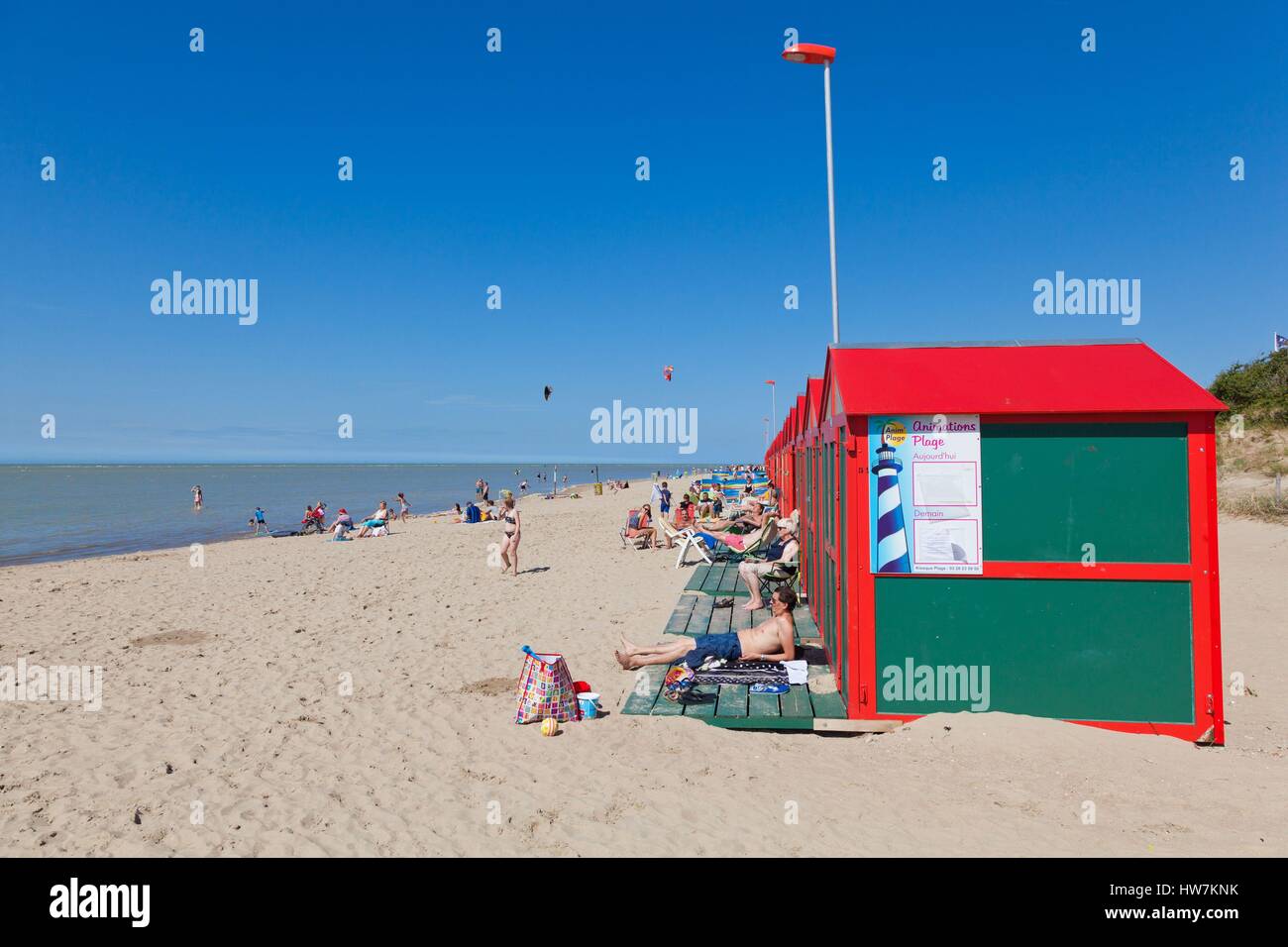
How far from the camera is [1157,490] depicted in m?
4.64

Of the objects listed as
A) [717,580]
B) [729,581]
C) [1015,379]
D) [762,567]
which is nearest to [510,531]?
[717,580]

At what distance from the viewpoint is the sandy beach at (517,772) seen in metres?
3.58

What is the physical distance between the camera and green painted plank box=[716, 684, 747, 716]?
521 centimetres

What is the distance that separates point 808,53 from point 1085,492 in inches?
271

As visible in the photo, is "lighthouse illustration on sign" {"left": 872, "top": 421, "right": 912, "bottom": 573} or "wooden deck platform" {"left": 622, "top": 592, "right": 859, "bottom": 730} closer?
"lighthouse illustration on sign" {"left": 872, "top": 421, "right": 912, "bottom": 573}

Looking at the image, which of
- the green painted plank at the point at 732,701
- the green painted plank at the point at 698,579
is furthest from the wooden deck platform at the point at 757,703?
the green painted plank at the point at 698,579

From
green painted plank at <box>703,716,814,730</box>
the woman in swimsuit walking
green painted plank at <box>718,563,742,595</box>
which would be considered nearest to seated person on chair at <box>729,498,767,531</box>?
green painted plank at <box>718,563,742,595</box>

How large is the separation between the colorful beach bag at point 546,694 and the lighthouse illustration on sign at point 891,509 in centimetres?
249

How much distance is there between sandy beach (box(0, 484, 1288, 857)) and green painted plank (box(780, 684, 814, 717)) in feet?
0.82

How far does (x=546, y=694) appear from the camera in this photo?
17.5 feet

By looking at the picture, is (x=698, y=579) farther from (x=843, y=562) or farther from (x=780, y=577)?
(x=843, y=562)

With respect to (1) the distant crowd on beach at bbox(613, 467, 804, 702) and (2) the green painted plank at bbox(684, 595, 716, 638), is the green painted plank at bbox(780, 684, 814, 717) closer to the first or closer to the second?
(1) the distant crowd on beach at bbox(613, 467, 804, 702)

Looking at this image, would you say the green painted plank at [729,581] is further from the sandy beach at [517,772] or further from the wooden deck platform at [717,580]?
the sandy beach at [517,772]
